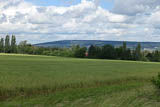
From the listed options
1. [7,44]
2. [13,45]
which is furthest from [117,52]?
[7,44]

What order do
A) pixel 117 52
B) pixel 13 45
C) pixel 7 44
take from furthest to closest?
pixel 13 45 → pixel 7 44 → pixel 117 52

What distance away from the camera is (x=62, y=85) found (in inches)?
687

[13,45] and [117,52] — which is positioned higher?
[13,45]

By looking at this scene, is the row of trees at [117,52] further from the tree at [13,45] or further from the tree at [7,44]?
the tree at [7,44]

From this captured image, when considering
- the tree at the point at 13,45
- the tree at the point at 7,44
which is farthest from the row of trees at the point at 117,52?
the tree at the point at 7,44

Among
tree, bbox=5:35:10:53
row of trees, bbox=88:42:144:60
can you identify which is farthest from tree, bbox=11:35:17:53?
row of trees, bbox=88:42:144:60

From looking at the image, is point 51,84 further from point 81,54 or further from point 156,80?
point 81,54

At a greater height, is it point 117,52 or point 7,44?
point 7,44

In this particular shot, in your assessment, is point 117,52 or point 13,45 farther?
point 13,45

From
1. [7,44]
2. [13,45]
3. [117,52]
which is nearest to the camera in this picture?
[117,52]

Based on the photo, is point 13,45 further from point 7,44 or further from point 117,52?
point 117,52

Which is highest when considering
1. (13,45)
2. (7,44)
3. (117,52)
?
(7,44)

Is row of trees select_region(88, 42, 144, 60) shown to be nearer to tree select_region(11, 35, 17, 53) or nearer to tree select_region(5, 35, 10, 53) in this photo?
tree select_region(11, 35, 17, 53)

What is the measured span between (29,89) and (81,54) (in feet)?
370
